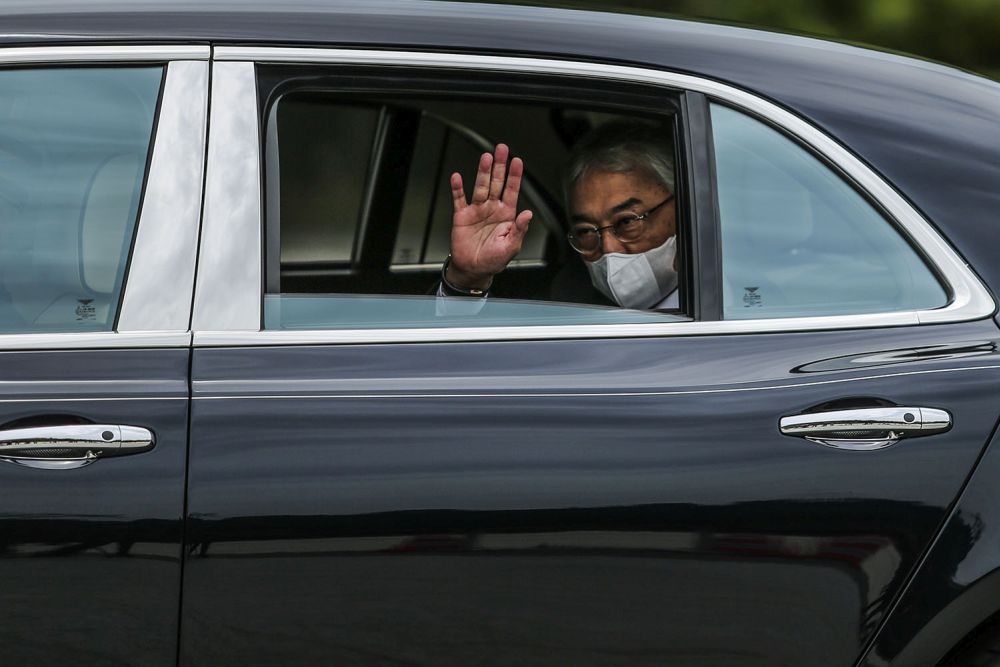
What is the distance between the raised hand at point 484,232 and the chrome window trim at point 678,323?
387 millimetres

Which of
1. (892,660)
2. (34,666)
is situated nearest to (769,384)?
(892,660)

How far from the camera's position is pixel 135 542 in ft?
5.38

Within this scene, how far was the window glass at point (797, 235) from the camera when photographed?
1834 mm

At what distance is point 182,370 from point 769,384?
0.83 m

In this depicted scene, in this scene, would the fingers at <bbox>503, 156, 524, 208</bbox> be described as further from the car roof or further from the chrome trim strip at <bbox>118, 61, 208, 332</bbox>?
the chrome trim strip at <bbox>118, 61, 208, 332</bbox>

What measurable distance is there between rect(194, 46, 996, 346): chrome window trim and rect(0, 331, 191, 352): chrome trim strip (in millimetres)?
127

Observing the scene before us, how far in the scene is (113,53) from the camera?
179cm

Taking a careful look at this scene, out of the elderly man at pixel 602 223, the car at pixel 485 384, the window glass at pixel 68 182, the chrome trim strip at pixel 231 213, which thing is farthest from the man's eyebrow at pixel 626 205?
the window glass at pixel 68 182

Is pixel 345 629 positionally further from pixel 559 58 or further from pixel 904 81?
pixel 904 81

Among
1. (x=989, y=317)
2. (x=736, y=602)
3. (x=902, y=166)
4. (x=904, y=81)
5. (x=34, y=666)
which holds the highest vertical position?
(x=904, y=81)

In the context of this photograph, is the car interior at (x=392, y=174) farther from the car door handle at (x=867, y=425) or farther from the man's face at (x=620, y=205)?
the car door handle at (x=867, y=425)

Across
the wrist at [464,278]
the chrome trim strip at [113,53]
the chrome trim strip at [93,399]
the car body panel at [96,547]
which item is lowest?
the car body panel at [96,547]

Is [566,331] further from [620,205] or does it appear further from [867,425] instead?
[620,205]

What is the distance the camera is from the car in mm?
1658
